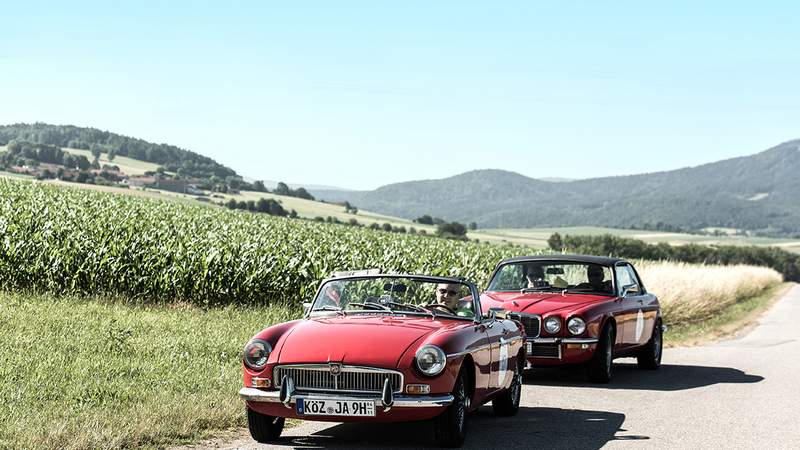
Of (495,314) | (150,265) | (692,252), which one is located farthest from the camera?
(692,252)

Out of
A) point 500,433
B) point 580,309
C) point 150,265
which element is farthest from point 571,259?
point 150,265

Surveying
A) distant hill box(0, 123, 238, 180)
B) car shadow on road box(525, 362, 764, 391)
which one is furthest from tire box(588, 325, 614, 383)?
distant hill box(0, 123, 238, 180)

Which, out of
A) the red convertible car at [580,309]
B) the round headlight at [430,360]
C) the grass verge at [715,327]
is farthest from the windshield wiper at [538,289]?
the grass verge at [715,327]

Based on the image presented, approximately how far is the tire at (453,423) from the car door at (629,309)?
249 inches

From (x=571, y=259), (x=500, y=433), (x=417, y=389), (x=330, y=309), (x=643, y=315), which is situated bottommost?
(x=500, y=433)

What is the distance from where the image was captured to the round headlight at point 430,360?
854 centimetres

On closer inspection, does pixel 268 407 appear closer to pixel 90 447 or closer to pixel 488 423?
pixel 90 447

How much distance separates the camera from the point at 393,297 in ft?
32.8

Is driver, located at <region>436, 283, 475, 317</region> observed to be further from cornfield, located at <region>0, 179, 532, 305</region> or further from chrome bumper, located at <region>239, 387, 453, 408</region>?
cornfield, located at <region>0, 179, 532, 305</region>

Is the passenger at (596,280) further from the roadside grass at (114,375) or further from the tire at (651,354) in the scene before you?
the roadside grass at (114,375)

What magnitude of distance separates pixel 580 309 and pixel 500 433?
450 cm

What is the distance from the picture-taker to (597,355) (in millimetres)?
14039

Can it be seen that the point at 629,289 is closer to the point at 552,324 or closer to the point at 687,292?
the point at 552,324

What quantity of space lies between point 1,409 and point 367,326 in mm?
3057
